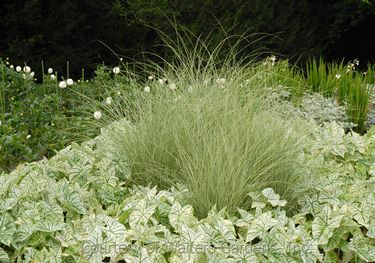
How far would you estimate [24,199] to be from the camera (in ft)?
7.11

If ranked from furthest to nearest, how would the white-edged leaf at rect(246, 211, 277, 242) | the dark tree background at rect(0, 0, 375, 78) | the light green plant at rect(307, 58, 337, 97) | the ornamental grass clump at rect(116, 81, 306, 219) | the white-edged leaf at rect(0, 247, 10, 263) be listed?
the dark tree background at rect(0, 0, 375, 78) < the light green plant at rect(307, 58, 337, 97) < the ornamental grass clump at rect(116, 81, 306, 219) < the white-edged leaf at rect(246, 211, 277, 242) < the white-edged leaf at rect(0, 247, 10, 263)

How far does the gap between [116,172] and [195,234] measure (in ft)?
2.80

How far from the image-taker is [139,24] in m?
8.46

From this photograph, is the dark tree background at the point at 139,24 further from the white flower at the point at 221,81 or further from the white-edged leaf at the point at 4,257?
the white-edged leaf at the point at 4,257

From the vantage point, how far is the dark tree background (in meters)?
7.52

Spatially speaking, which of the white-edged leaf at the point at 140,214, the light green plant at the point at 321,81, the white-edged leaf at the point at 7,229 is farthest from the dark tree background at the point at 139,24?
the white-edged leaf at the point at 7,229

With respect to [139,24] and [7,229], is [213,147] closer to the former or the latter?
[7,229]

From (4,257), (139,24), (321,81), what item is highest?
(4,257)

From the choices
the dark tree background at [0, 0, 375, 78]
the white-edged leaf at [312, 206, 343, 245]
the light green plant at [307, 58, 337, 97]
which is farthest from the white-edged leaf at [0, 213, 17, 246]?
the dark tree background at [0, 0, 375, 78]

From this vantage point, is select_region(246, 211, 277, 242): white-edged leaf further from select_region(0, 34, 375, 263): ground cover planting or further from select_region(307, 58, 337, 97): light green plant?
select_region(307, 58, 337, 97): light green plant

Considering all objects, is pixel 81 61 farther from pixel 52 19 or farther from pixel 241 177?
pixel 241 177

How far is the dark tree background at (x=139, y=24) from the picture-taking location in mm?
7520

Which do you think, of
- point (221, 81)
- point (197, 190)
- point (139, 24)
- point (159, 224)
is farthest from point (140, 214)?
point (139, 24)

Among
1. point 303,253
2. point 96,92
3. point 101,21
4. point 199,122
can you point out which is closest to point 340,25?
point 101,21
